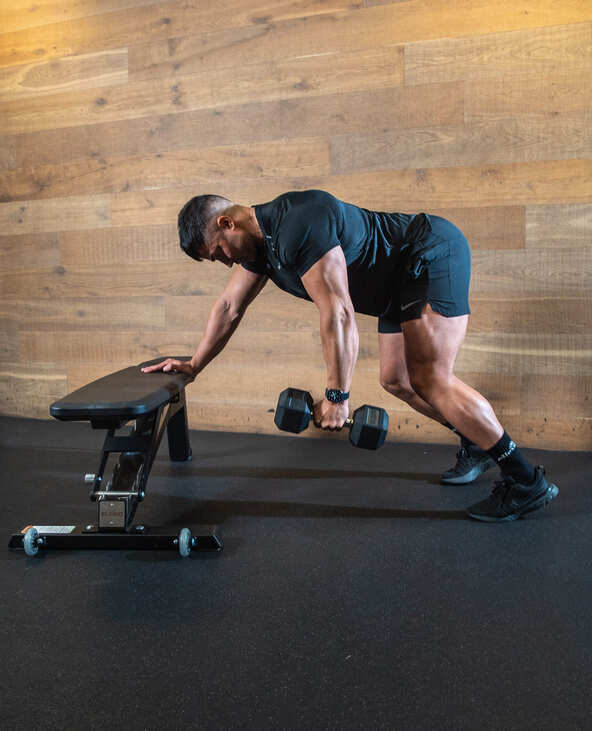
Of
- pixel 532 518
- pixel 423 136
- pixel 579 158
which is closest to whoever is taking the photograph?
pixel 532 518

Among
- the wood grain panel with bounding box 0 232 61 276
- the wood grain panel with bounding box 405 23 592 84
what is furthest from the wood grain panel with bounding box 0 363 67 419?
the wood grain panel with bounding box 405 23 592 84

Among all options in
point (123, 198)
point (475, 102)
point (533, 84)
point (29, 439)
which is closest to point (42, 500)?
point (29, 439)

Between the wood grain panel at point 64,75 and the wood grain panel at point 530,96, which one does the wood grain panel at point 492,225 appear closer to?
the wood grain panel at point 530,96

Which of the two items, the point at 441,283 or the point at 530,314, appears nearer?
the point at 441,283

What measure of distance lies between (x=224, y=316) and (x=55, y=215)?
5.72ft

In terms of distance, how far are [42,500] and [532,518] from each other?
1755 mm

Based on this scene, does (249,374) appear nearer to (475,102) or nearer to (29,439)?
(29,439)

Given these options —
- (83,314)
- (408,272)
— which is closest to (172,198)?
→ (83,314)

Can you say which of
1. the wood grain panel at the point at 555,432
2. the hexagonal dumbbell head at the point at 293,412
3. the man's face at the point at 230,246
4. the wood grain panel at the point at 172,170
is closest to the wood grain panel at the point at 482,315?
the wood grain panel at the point at 555,432

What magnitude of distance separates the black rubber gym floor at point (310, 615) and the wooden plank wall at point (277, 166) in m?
0.83

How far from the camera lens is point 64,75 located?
336 cm

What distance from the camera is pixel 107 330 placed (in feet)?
11.2

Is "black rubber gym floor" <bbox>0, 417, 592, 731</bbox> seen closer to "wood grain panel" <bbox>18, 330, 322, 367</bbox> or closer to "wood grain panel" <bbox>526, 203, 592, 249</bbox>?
"wood grain panel" <bbox>18, 330, 322, 367</bbox>

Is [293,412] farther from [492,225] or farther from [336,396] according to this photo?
[492,225]
